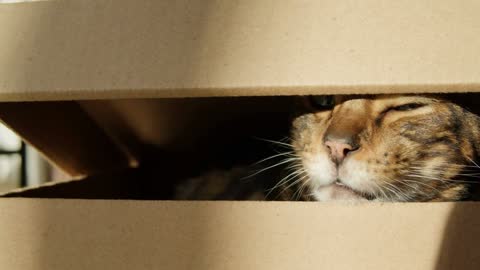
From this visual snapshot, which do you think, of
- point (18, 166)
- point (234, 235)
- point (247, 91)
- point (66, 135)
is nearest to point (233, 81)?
point (247, 91)

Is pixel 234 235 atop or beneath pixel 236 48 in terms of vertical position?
beneath

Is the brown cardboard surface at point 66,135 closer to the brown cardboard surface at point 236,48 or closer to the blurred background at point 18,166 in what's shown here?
the brown cardboard surface at point 236,48

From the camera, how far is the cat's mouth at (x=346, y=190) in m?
1.03

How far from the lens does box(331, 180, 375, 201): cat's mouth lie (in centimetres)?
103

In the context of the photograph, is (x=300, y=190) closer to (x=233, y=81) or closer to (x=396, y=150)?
(x=396, y=150)

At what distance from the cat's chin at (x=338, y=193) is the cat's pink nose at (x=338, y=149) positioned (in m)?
0.06

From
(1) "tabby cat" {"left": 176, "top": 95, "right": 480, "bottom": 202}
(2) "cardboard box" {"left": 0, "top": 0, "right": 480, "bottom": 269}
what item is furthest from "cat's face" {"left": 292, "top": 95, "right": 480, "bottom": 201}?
(2) "cardboard box" {"left": 0, "top": 0, "right": 480, "bottom": 269}

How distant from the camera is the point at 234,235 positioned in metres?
Result: 0.82

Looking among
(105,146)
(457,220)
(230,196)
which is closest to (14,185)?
(105,146)

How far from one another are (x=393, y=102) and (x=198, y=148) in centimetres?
95

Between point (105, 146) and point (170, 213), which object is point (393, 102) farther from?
point (105, 146)

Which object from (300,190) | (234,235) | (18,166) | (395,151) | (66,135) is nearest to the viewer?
(234,235)

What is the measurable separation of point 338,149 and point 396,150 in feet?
0.35

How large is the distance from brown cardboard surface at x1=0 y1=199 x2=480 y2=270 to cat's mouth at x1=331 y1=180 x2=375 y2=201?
245mm
